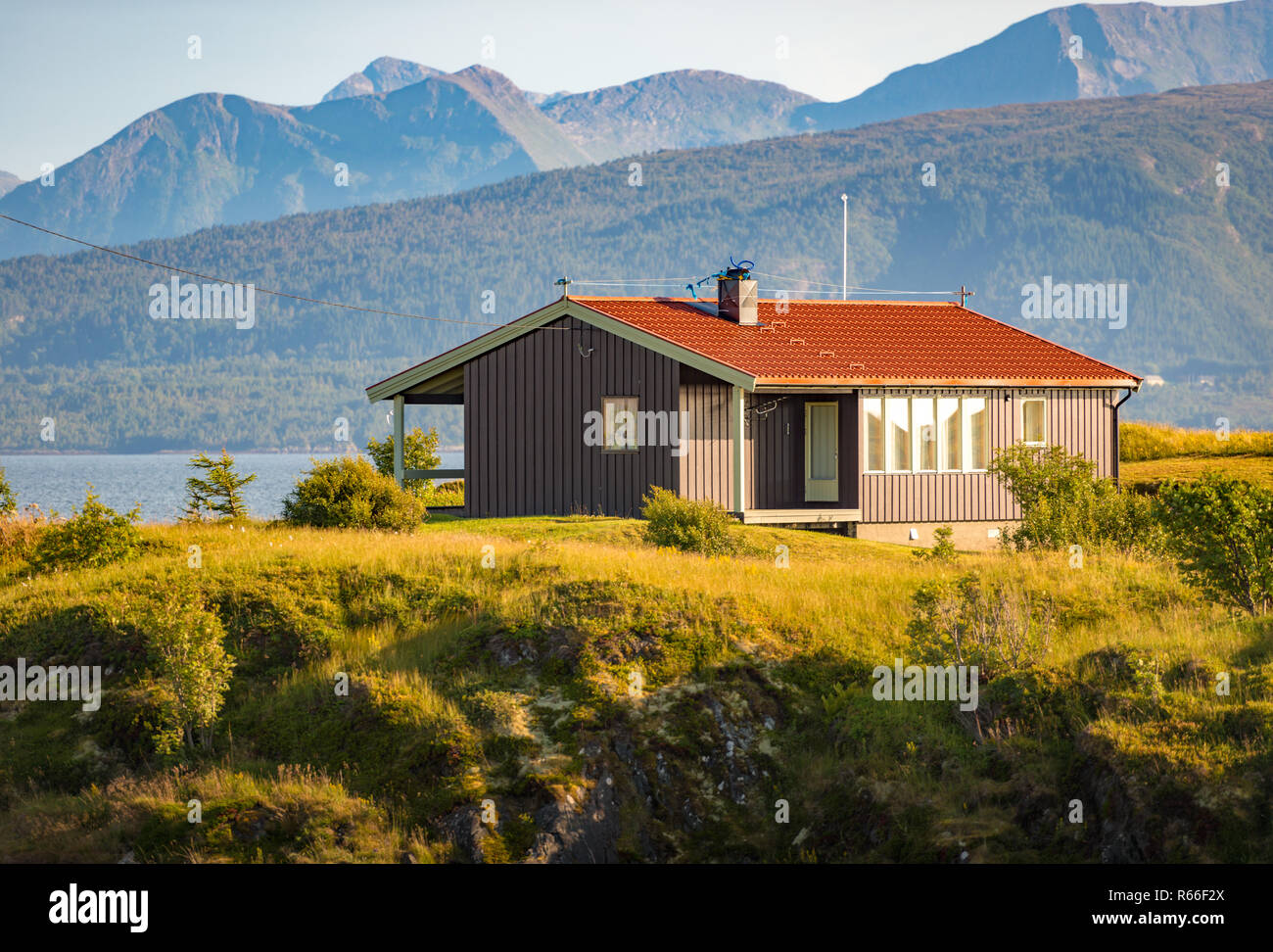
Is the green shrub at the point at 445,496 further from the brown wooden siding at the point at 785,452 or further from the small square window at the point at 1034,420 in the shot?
the small square window at the point at 1034,420

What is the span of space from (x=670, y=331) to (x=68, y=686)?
49.7ft

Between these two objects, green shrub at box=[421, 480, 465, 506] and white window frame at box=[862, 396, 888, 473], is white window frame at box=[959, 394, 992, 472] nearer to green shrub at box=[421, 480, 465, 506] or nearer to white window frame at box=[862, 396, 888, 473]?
white window frame at box=[862, 396, 888, 473]

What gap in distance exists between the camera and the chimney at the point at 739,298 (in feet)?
95.2

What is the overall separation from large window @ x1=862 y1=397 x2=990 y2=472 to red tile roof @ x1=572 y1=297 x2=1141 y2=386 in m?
0.60

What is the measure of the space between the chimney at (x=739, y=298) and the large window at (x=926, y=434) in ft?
12.8

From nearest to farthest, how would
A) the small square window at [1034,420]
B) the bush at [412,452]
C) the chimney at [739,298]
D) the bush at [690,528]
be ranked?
the bush at [690,528]
the small square window at [1034,420]
the chimney at [739,298]
the bush at [412,452]

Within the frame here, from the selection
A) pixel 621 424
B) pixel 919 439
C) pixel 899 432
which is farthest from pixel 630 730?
pixel 919 439

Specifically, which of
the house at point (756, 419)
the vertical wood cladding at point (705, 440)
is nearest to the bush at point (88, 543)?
the house at point (756, 419)

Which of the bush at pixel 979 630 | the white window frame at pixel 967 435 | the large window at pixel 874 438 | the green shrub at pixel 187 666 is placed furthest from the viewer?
the white window frame at pixel 967 435

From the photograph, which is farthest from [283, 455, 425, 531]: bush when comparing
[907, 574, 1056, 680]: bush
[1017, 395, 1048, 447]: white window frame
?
[1017, 395, 1048, 447]: white window frame

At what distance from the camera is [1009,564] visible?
18.0 m

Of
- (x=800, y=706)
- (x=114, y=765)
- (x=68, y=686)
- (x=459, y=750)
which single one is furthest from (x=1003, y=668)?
(x=68, y=686)

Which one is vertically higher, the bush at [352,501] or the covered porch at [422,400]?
the covered porch at [422,400]

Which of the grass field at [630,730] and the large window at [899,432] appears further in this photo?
the large window at [899,432]
